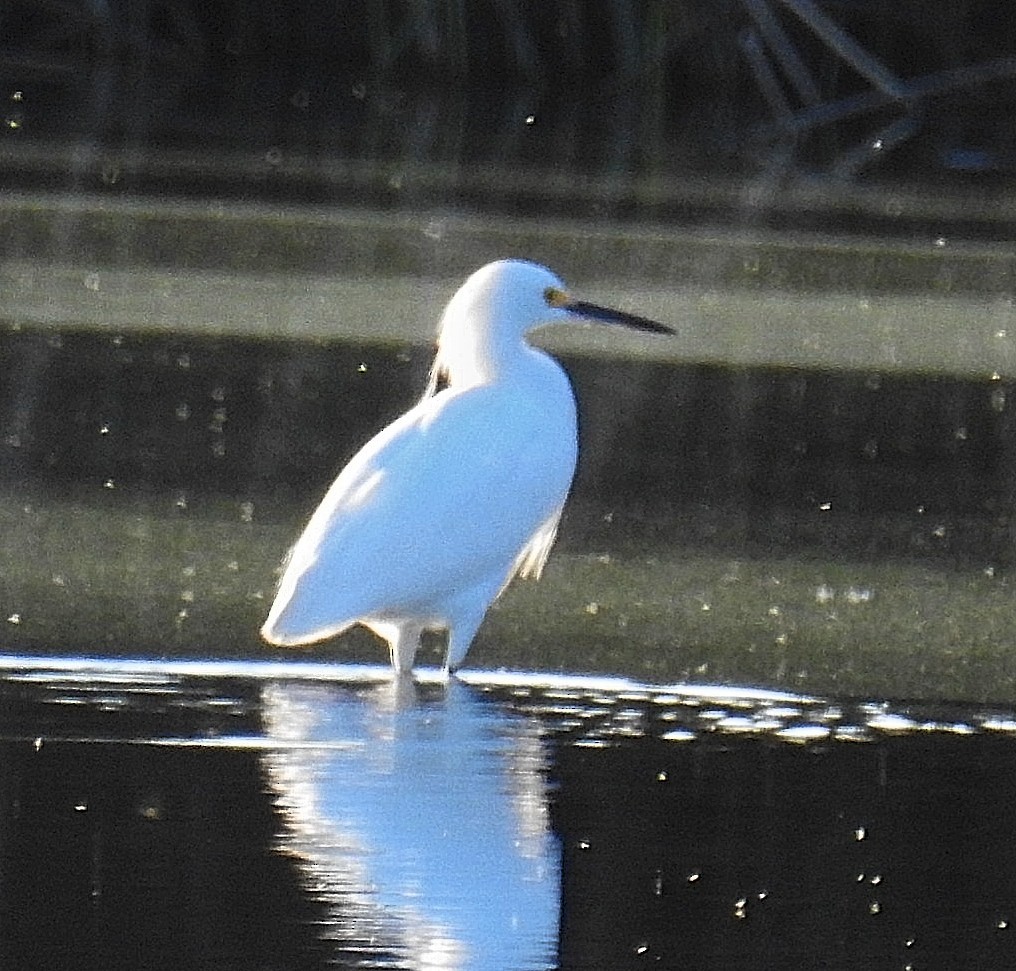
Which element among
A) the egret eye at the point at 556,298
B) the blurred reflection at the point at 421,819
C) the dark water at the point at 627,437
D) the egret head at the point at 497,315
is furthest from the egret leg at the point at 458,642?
the dark water at the point at 627,437

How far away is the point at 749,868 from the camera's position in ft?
15.3

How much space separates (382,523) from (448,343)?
1.08m

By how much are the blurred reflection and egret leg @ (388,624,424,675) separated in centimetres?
15

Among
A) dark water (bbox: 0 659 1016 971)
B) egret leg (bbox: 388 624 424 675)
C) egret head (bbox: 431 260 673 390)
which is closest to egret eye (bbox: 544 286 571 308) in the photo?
egret head (bbox: 431 260 673 390)

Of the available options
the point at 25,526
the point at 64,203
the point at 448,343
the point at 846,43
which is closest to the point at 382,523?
the point at 448,343

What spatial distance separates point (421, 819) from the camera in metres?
4.88

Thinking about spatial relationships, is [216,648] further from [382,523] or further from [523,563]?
[523,563]

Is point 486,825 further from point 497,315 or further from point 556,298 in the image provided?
point 556,298

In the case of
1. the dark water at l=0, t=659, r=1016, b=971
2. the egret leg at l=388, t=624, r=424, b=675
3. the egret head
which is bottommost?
the dark water at l=0, t=659, r=1016, b=971

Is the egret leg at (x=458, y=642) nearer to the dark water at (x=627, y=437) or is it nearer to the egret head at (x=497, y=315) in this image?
the egret head at (x=497, y=315)

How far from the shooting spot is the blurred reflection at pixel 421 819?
418cm

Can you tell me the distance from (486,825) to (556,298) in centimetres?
273

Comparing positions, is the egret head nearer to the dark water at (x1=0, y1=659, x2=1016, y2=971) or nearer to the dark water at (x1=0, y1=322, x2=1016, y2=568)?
the dark water at (x1=0, y1=322, x2=1016, y2=568)

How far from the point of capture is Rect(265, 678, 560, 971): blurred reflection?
13.7 ft
